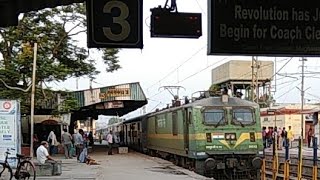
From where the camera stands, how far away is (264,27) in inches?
308

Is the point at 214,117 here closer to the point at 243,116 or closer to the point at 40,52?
the point at 243,116

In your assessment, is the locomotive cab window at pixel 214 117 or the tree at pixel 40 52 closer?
the locomotive cab window at pixel 214 117

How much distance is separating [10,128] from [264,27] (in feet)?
37.7

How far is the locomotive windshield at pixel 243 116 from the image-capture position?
1991cm

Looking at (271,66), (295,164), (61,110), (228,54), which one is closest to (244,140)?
(295,164)

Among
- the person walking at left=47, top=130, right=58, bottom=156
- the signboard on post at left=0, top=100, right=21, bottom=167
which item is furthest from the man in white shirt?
the person walking at left=47, top=130, right=58, bottom=156

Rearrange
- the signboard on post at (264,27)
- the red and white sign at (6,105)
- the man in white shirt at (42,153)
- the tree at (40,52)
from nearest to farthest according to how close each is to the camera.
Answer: the signboard on post at (264,27)
the man in white shirt at (42,153)
the red and white sign at (6,105)
the tree at (40,52)

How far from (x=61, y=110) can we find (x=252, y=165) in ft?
35.7

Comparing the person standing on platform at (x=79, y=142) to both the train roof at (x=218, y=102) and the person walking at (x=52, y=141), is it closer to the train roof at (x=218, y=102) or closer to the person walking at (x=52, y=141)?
the person walking at (x=52, y=141)

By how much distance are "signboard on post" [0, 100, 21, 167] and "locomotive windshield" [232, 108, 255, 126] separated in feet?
23.4

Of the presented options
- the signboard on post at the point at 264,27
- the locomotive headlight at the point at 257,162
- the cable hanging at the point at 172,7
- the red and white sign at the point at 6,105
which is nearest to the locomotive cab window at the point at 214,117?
the locomotive headlight at the point at 257,162

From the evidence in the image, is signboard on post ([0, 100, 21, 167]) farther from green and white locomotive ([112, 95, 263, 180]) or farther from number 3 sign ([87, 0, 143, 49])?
number 3 sign ([87, 0, 143, 49])

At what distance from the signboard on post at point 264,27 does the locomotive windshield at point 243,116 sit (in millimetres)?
11931

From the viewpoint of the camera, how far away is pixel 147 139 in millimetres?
31766
